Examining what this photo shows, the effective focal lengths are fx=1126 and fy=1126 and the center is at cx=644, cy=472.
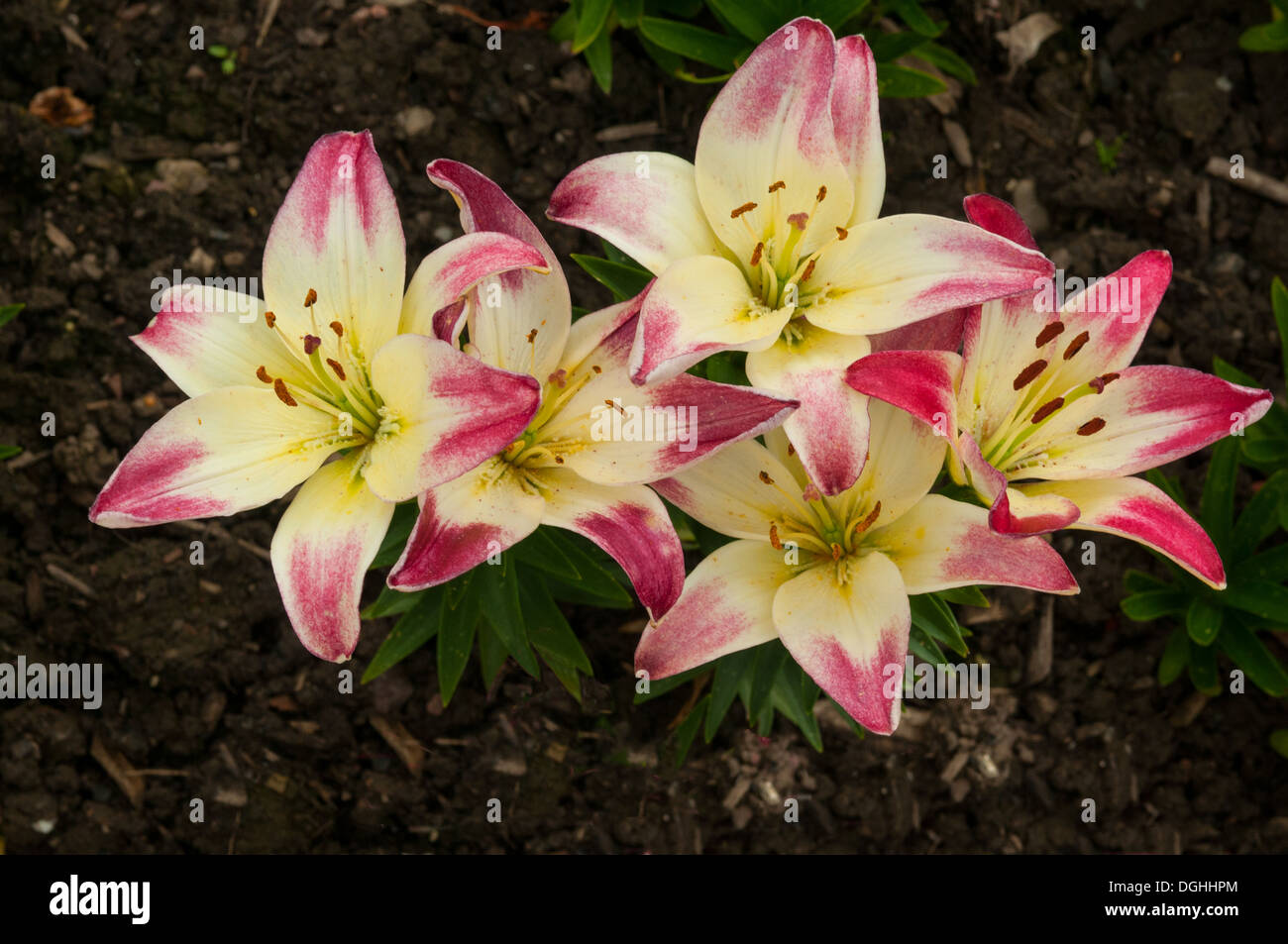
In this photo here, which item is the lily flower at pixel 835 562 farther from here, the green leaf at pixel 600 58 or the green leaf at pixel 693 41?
the green leaf at pixel 600 58

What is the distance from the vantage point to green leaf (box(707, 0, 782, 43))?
3000 mm

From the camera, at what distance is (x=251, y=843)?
3316 millimetres

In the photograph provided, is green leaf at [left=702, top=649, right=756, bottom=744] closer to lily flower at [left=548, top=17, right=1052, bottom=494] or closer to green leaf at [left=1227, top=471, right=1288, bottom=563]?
lily flower at [left=548, top=17, right=1052, bottom=494]

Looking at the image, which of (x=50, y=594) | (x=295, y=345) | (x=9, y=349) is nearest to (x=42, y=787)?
(x=50, y=594)

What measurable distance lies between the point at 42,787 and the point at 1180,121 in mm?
4194

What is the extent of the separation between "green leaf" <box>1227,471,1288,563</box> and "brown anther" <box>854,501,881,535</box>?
1.54m

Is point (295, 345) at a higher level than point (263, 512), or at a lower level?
higher

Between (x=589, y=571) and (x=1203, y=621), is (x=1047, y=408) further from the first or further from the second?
(x=1203, y=621)

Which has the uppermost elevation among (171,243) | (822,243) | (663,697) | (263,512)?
(171,243)

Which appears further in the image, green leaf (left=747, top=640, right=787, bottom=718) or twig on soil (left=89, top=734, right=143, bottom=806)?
twig on soil (left=89, top=734, right=143, bottom=806)

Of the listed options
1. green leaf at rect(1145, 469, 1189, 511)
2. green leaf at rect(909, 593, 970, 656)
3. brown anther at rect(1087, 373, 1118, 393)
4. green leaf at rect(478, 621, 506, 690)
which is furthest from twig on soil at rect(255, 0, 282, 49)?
green leaf at rect(1145, 469, 1189, 511)

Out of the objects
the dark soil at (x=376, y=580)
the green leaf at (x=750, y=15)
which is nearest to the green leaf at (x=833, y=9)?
the green leaf at (x=750, y=15)

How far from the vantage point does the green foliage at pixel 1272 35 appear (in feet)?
11.4

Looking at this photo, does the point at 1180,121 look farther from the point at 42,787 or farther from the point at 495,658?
the point at 42,787
